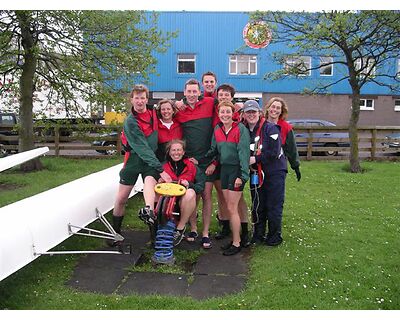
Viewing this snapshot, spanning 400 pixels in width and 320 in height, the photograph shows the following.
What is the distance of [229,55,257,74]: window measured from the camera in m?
30.5

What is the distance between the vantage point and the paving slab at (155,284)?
14.0 feet

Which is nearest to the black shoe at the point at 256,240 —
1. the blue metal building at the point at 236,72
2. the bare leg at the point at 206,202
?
the bare leg at the point at 206,202

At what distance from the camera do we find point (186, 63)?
30.2 metres

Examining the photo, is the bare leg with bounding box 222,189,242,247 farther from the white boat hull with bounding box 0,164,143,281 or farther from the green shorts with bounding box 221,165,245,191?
the white boat hull with bounding box 0,164,143,281

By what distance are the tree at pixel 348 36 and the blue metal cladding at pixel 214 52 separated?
1578 cm

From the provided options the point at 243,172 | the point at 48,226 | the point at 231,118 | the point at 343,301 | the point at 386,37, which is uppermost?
the point at 386,37

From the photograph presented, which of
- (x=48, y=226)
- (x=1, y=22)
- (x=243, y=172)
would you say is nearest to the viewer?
(x=48, y=226)

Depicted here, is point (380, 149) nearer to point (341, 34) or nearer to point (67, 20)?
point (341, 34)

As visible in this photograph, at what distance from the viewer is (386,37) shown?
11.6m

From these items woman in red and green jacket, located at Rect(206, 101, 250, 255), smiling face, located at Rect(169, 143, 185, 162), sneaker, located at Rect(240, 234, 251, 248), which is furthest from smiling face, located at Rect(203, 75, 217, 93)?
sneaker, located at Rect(240, 234, 251, 248)

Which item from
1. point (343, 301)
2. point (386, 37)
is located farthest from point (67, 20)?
point (343, 301)

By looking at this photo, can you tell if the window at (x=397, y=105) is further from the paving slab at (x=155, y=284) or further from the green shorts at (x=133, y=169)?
the paving slab at (x=155, y=284)

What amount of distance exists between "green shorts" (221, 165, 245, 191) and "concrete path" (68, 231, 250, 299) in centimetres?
82

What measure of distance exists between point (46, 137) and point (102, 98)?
13.6 feet
